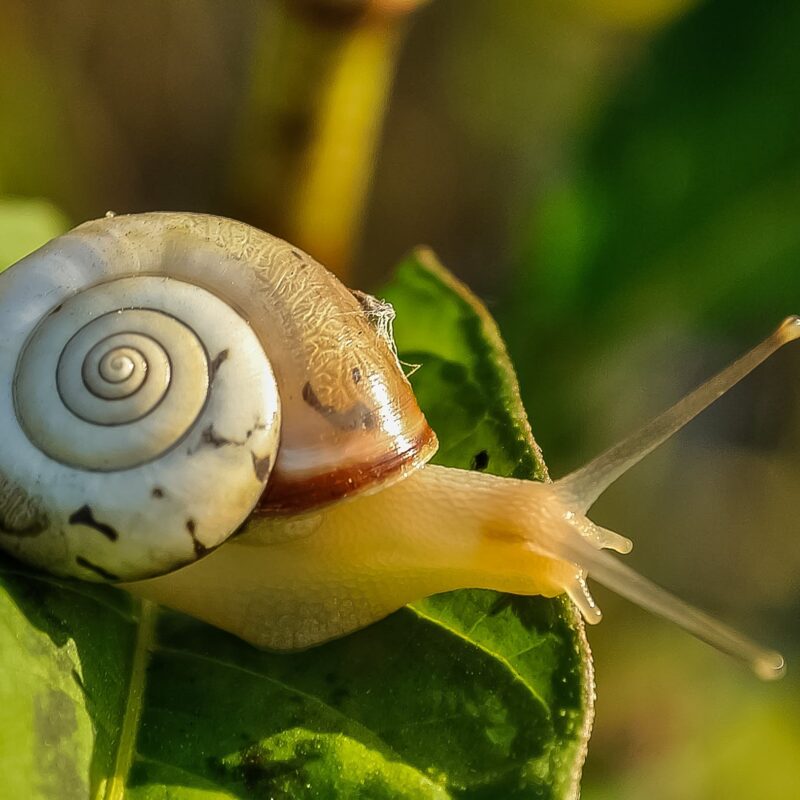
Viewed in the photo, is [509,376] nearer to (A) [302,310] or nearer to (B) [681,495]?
(A) [302,310]

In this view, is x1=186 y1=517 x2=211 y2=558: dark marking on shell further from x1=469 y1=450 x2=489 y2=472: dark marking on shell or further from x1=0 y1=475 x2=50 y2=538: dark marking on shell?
x1=469 y1=450 x2=489 y2=472: dark marking on shell

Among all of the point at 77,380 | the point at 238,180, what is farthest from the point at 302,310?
the point at 238,180

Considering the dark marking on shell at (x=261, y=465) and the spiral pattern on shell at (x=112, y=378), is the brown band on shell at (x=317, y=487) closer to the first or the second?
the dark marking on shell at (x=261, y=465)

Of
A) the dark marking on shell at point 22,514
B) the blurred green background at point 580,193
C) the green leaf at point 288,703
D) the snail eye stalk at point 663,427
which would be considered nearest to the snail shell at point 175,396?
the dark marking on shell at point 22,514

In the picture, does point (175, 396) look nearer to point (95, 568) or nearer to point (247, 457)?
point (247, 457)

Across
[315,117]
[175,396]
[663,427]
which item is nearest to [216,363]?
[175,396]

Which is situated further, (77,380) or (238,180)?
(238,180)
